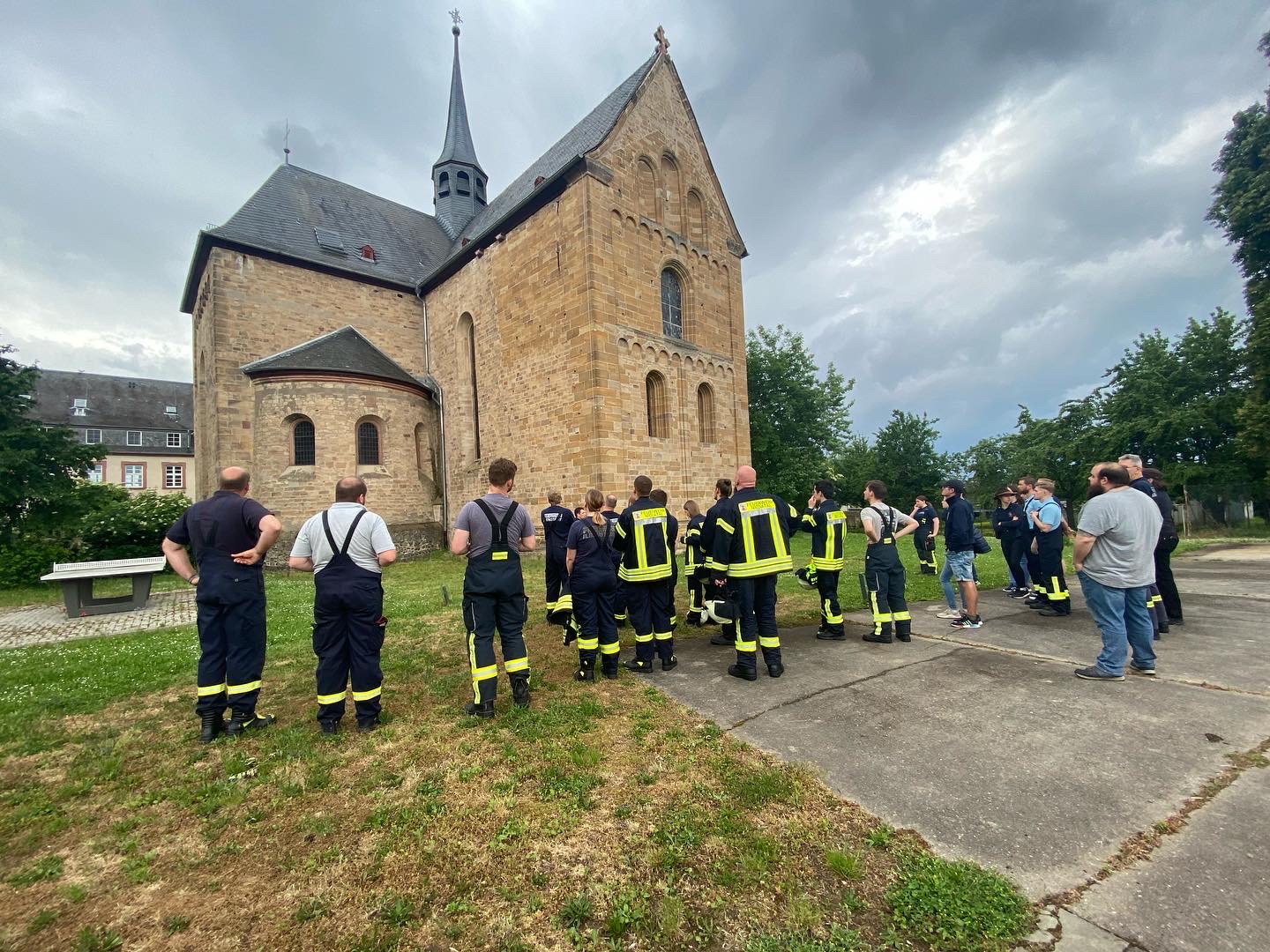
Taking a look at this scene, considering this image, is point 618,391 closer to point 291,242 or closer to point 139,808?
point 139,808

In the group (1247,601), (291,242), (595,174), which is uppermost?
(291,242)

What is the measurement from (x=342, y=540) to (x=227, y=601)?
0.98m

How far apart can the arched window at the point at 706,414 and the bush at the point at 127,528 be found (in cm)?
1528

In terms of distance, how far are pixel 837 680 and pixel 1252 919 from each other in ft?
8.86

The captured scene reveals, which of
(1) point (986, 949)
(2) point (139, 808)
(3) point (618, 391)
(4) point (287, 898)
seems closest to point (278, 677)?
(2) point (139, 808)

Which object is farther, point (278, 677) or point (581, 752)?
point (278, 677)

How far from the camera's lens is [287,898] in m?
2.21

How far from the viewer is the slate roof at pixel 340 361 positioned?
1628 cm

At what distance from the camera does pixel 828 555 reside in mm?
5973

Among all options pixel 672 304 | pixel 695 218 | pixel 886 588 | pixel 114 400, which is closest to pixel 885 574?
pixel 886 588

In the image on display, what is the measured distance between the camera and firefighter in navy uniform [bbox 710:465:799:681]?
4.75m

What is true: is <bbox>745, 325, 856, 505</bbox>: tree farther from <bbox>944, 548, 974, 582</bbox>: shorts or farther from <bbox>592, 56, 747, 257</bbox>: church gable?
<bbox>944, 548, 974, 582</bbox>: shorts

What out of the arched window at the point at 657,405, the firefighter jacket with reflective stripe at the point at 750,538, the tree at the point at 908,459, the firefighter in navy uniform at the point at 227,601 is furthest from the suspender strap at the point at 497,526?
the tree at the point at 908,459

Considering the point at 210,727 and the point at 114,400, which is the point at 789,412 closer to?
the point at 210,727
